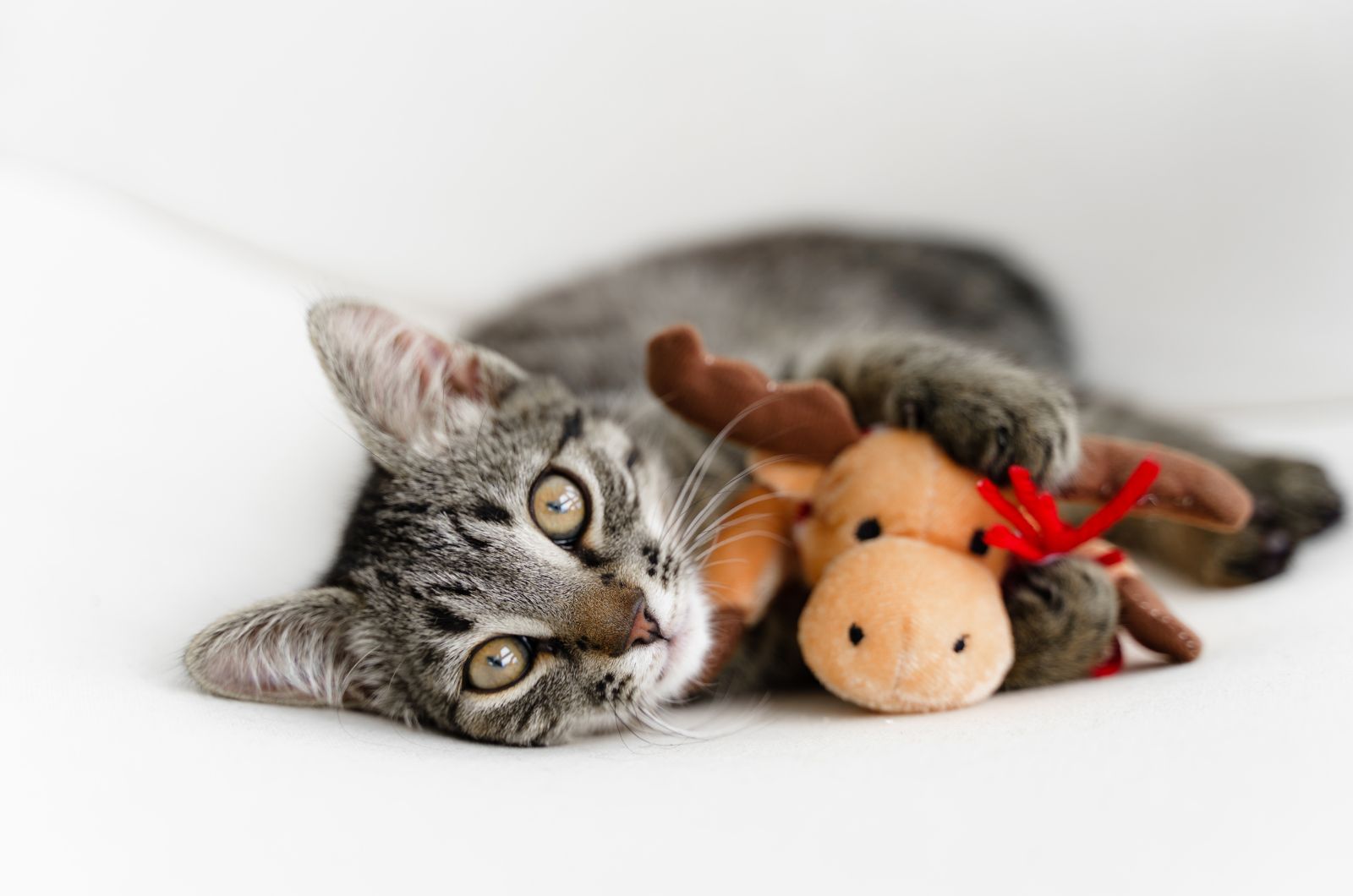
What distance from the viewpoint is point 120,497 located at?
134 centimetres

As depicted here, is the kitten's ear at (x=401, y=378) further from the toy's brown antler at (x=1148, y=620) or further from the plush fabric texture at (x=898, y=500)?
the toy's brown antler at (x=1148, y=620)

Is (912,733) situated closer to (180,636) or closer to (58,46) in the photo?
(180,636)

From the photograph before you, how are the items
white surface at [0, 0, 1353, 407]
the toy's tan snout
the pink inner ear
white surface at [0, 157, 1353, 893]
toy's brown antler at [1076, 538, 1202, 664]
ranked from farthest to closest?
white surface at [0, 0, 1353, 407], the pink inner ear, toy's brown antler at [1076, 538, 1202, 664], the toy's tan snout, white surface at [0, 157, 1353, 893]

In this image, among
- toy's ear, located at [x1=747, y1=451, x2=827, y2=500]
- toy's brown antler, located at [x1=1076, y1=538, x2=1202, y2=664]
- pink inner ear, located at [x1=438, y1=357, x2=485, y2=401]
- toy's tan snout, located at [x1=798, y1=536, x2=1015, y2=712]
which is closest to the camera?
toy's tan snout, located at [x1=798, y1=536, x2=1015, y2=712]

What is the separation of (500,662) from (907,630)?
51cm

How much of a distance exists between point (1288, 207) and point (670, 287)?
1272 millimetres

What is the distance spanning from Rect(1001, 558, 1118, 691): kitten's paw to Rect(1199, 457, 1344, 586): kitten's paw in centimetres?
39

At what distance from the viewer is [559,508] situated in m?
1.21

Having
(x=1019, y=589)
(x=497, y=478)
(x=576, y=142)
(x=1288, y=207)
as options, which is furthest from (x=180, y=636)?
(x=1288, y=207)

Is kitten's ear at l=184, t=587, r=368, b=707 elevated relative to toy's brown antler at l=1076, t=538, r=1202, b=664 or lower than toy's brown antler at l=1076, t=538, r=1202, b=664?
lower

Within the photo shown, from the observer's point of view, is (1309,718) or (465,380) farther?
(465,380)

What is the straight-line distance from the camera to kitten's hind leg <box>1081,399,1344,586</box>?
1396 mm

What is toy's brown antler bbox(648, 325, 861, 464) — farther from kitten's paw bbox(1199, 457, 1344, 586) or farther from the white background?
kitten's paw bbox(1199, 457, 1344, 586)

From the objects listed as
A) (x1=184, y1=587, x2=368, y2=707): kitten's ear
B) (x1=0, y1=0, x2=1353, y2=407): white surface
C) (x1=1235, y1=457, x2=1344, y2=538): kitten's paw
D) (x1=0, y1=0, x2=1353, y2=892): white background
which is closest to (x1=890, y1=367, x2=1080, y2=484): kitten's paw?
(x1=0, y1=0, x2=1353, y2=892): white background
